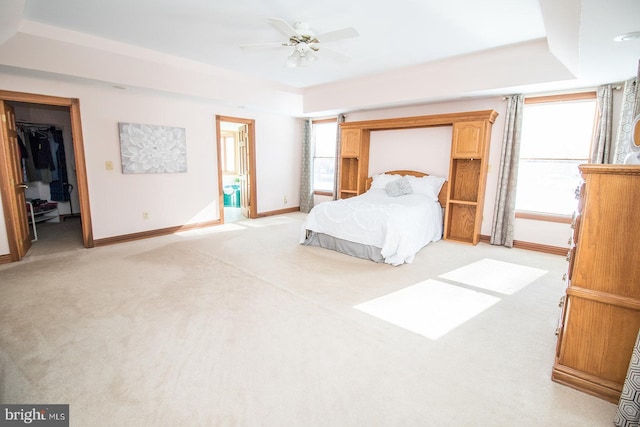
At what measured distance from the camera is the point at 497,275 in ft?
11.4

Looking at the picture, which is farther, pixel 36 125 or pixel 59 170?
pixel 59 170

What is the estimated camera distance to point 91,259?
3846 millimetres

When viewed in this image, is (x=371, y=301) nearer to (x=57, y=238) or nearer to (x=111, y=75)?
(x=111, y=75)

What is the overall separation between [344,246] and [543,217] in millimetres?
3014

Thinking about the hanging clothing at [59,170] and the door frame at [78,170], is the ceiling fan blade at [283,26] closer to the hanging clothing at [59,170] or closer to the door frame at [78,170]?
the door frame at [78,170]

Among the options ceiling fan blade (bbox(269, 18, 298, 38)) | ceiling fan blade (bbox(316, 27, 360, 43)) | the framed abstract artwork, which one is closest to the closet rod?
the framed abstract artwork

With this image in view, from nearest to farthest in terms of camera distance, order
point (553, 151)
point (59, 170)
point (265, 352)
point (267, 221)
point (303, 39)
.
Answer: point (265, 352) < point (303, 39) < point (553, 151) < point (59, 170) < point (267, 221)

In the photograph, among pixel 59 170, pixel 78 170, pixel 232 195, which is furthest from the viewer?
pixel 232 195

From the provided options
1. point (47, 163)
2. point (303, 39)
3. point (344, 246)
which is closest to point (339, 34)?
point (303, 39)

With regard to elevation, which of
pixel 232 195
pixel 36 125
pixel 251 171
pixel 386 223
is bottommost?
pixel 232 195

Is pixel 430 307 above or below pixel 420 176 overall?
below

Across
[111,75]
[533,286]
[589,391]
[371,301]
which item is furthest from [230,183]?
[589,391]

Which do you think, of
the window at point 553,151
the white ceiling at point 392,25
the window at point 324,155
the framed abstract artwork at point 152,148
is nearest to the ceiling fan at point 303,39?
the white ceiling at point 392,25

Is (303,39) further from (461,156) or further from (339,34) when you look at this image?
(461,156)
